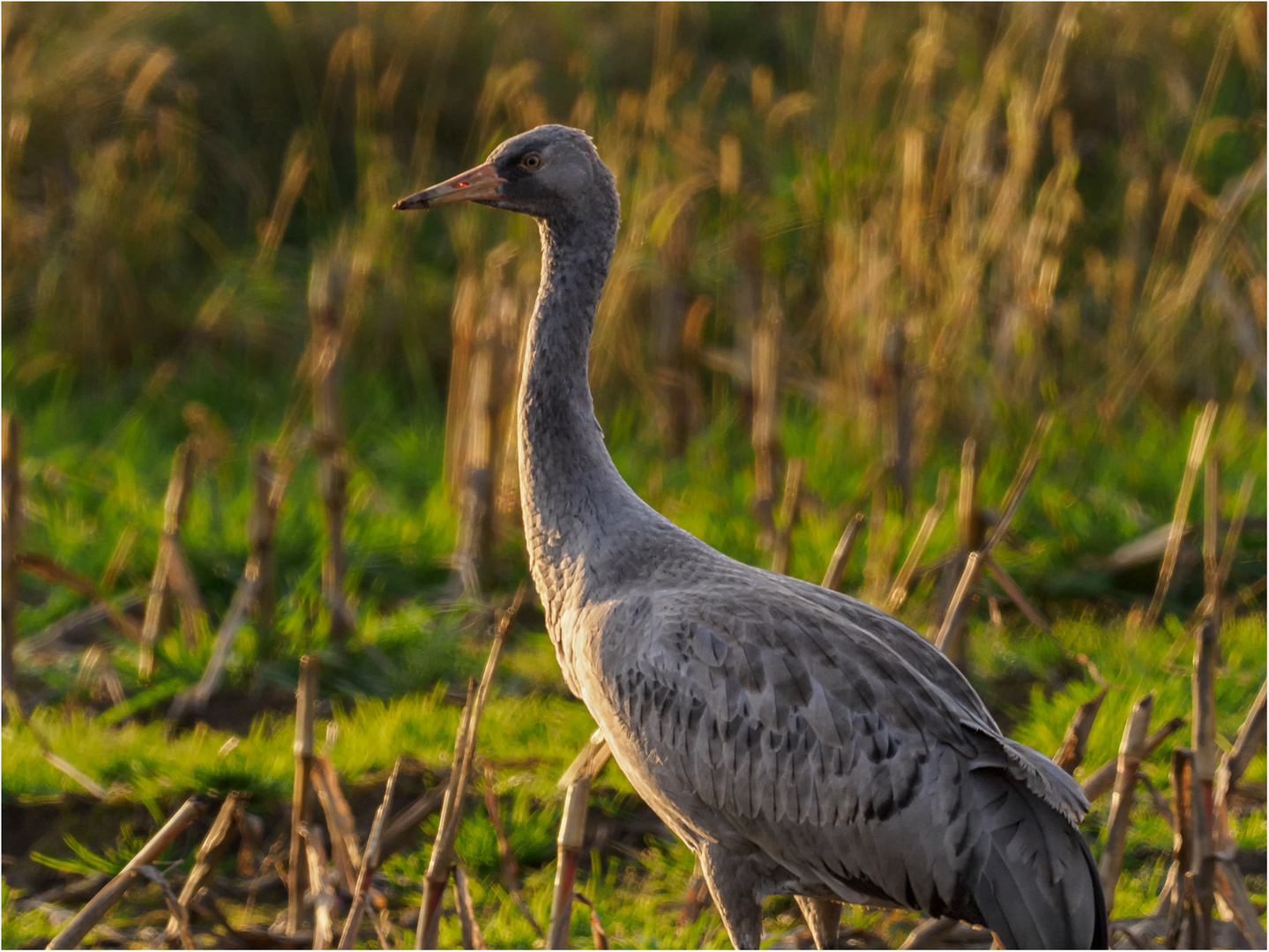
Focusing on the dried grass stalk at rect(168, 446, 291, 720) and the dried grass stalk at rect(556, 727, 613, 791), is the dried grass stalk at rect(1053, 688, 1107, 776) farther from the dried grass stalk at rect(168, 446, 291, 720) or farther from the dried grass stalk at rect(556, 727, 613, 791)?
the dried grass stalk at rect(168, 446, 291, 720)

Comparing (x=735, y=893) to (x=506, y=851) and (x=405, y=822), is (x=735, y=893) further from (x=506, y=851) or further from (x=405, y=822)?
(x=405, y=822)

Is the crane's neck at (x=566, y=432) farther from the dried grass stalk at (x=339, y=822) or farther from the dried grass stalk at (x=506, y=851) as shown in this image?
the dried grass stalk at (x=339, y=822)

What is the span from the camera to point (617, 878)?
14.7 ft

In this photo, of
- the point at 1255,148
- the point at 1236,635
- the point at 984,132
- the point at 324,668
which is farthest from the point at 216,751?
the point at 1255,148

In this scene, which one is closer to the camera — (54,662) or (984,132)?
(54,662)

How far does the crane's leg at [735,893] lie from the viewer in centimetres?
333

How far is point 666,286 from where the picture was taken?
24.2 ft

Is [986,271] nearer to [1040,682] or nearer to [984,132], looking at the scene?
[984,132]

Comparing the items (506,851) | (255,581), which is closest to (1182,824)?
(506,851)

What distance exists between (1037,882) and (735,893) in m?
0.66

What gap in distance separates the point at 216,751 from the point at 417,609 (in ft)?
4.14

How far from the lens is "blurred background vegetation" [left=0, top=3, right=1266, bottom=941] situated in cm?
605

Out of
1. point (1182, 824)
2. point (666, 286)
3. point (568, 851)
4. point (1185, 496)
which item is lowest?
point (568, 851)

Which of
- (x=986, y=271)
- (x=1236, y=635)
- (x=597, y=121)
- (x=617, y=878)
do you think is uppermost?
(x=597, y=121)
